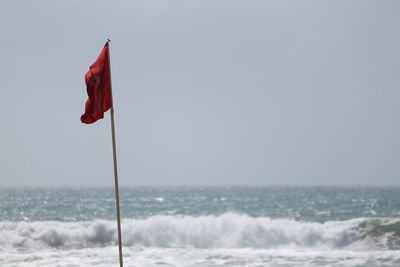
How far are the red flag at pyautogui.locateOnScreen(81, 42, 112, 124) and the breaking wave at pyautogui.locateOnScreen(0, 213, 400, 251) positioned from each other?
1830 cm

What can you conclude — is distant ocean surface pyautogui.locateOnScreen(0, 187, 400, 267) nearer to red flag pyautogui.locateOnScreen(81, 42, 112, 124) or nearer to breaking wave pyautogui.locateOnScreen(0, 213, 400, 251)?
breaking wave pyautogui.locateOnScreen(0, 213, 400, 251)

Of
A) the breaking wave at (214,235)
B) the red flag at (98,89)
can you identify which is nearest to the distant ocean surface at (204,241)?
the breaking wave at (214,235)

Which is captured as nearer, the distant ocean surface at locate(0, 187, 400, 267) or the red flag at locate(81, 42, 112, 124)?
the red flag at locate(81, 42, 112, 124)

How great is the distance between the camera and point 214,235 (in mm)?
29203

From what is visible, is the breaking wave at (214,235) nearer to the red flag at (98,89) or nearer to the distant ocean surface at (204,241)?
the distant ocean surface at (204,241)

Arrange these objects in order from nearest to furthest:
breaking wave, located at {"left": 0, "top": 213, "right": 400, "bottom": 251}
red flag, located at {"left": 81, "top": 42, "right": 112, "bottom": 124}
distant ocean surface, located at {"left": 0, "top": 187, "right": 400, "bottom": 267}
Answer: red flag, located at {"left": 81, "top": 42, "right": 112, "bottom": 124}
distant ocean surface, located at {"left": 0, "top": 187, "right": 400, "bottom": 267}
breaking wave, located at {"left": 0, "top": 213, "right": 400, "bottom": 251}

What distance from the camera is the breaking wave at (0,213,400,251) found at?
27.1 metres

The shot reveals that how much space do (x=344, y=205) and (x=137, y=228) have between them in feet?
90.6

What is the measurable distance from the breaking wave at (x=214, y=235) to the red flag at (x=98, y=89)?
1830 centimetres

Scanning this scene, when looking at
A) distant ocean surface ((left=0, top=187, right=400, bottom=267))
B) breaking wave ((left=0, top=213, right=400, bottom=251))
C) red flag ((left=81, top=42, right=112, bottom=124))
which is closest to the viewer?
red flag ((left=81, top=42, right=112, bottom=124))

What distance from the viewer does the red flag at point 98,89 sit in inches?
366

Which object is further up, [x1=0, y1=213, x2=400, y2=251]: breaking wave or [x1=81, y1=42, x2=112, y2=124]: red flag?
[x1=81, y1=42, x2=112, y2=124]: red flag

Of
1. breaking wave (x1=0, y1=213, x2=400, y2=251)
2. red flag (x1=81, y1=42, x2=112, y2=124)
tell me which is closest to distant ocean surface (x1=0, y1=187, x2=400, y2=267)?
breaking wave (x1=0, y1=213, x2=400, y2=251)

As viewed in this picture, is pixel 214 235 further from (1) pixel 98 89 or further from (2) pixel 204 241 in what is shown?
(1) pixel 98 89
